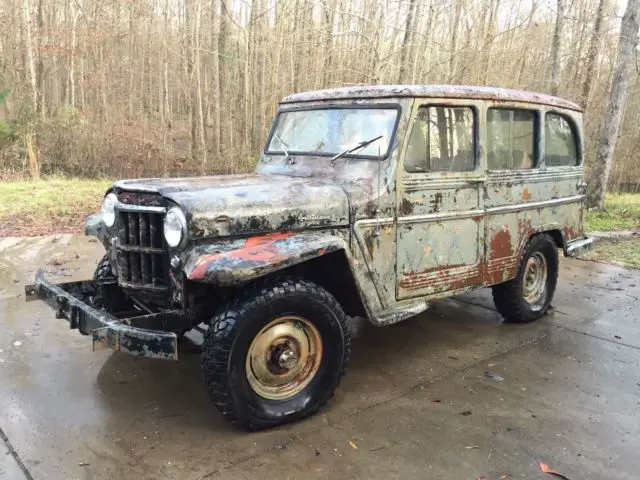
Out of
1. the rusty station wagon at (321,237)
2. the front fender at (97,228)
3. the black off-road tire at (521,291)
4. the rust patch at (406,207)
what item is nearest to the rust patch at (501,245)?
the rusty station wagon at (321,237)

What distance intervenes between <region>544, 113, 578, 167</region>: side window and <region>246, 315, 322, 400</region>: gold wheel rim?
3.03m

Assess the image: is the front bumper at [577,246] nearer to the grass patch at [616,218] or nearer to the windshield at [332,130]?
the windshield at [332,130]

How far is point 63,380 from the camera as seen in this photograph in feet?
12.7

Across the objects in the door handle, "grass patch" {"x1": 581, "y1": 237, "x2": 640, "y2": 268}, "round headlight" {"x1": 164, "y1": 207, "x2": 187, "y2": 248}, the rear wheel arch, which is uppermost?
the door handle

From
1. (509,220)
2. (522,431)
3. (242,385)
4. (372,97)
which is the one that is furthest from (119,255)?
(509,220)

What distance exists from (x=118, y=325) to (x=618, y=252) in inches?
299

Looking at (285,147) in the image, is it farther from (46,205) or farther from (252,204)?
(46,205)

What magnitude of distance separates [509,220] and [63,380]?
3.69 m

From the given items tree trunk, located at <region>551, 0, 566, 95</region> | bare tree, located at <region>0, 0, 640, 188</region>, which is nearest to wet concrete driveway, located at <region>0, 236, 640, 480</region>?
bare tree, located at <region>0, 0, 640, 188</region>

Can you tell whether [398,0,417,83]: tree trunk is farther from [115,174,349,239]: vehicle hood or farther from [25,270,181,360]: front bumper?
[25,270,181,360]: front bumper

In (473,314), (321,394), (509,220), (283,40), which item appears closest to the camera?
(321,394)

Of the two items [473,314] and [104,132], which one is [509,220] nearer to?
[473,314]

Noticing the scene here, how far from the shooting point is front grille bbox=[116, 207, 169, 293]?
10.8 ft

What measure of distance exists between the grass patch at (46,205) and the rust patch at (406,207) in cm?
645
